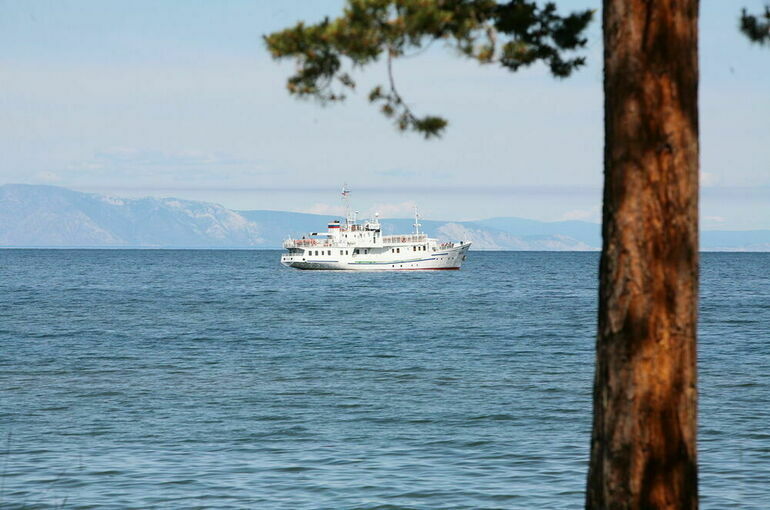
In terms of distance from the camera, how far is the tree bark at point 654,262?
6.46 meters

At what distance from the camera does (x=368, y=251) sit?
373 ft

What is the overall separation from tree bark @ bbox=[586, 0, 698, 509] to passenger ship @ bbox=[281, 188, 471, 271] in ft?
340

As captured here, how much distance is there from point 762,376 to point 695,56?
2055 centimetres

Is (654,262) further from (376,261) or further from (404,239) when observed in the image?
(404,239)

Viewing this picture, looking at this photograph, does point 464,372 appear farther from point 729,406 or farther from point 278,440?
point 278,440

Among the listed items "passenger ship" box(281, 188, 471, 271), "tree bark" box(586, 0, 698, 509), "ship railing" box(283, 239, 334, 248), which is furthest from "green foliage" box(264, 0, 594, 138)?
"ship railing" box(283, 239, 334, 248)

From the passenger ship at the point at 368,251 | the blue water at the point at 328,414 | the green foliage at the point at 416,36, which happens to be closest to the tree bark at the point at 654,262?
the green foliage at the point at 416,36

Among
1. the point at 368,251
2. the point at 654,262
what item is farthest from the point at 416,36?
the point at 368,251

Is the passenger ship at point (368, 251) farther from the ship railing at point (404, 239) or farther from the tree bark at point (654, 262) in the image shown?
the tree bark at point (654, 262)

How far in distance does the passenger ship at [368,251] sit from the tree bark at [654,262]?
4076 inches

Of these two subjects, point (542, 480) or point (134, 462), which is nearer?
point (542, 480)

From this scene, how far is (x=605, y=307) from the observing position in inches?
262

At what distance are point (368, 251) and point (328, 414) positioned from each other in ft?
311

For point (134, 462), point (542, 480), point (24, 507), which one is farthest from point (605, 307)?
point (134, 462)
